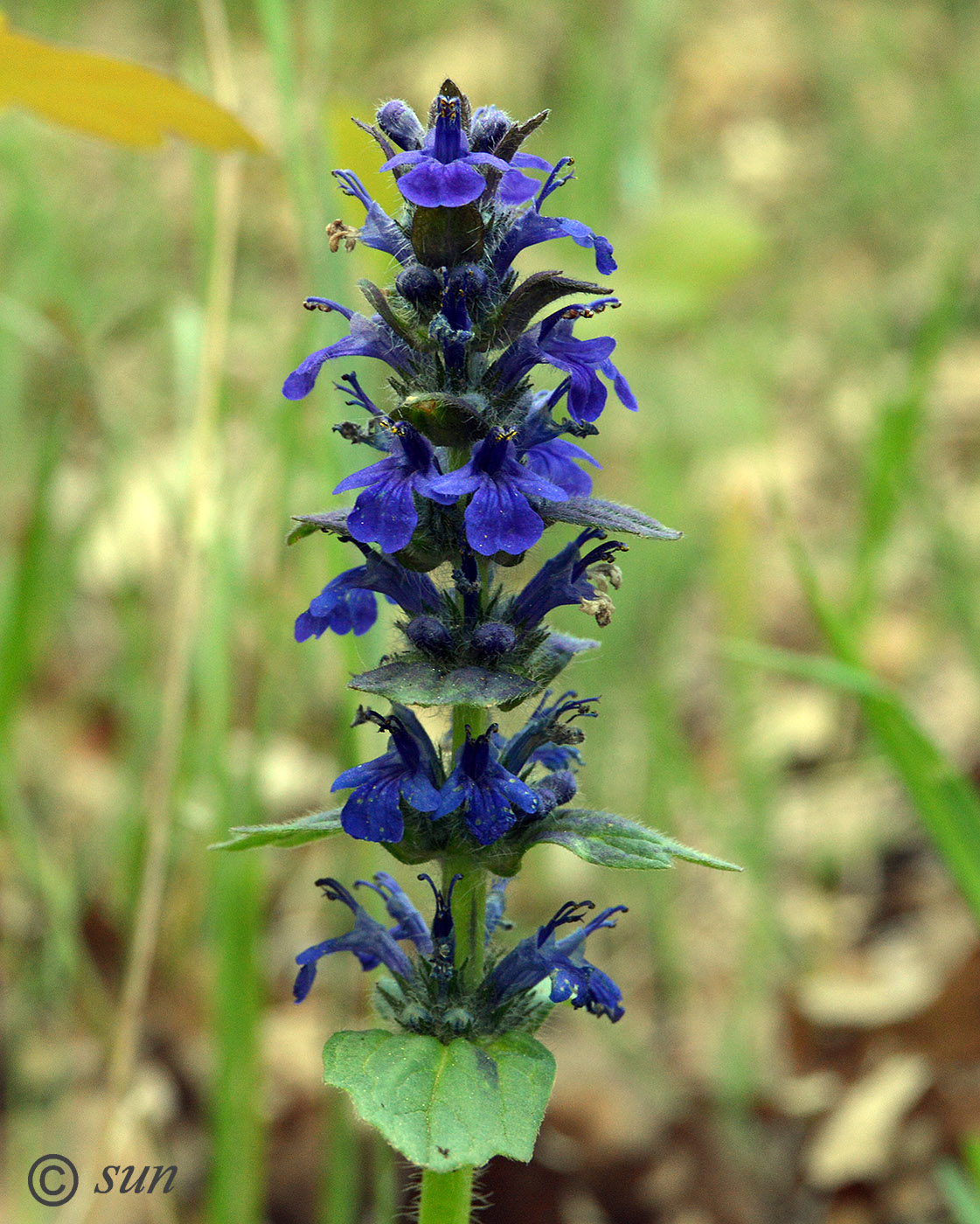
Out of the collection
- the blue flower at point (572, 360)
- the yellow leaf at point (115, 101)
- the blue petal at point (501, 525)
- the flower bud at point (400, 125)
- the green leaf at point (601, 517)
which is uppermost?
the yellow leaf at point (115, 101)

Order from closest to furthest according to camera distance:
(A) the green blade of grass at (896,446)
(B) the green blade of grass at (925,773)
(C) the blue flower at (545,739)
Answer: (C) the blue flower at (545,739) → (B) the green blade of grass at (925,773) → (A) the green blade of grass at (896,446)

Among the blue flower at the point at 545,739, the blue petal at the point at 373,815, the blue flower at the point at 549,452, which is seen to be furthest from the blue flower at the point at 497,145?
the blue petal at the point at 373,815

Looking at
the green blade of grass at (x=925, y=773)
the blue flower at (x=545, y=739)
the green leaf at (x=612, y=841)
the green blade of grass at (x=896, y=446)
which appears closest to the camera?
the green leaf at (x=612, y=841)

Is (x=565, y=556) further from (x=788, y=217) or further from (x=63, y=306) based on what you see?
(x=788, y=217)

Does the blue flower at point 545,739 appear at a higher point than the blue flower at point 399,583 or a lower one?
lower

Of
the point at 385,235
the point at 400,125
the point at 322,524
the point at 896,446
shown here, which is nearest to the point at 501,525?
the point at 322,524

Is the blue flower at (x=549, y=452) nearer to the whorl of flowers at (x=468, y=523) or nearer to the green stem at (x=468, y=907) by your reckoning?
the whorl of flowers at (x=468, y=523)
